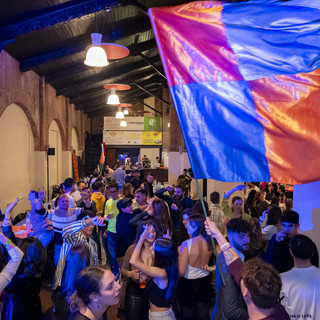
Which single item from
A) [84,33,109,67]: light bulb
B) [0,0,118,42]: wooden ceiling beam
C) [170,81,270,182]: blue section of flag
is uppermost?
[0,0,118,42]: wooden ceiling beam

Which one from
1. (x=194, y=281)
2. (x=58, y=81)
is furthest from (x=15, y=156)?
(x=194, y=281)

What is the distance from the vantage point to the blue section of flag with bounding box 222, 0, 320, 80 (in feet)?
7.50

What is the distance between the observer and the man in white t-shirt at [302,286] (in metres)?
2.21

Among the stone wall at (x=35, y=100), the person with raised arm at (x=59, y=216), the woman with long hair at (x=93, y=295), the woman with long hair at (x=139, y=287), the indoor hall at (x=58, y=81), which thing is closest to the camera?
the woman with long hair at (x=93, y=295)

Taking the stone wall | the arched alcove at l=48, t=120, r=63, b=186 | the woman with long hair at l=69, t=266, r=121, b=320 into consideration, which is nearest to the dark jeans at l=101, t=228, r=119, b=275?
the woman with long hair at l=69, t=266, r=121, b=320

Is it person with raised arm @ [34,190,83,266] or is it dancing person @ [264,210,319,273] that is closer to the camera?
dancing person @ [264,210,319,273]

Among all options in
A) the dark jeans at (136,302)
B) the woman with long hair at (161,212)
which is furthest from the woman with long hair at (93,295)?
the woman with long hair at (161,212)

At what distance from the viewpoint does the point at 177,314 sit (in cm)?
309

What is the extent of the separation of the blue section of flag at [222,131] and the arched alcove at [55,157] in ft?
38.6

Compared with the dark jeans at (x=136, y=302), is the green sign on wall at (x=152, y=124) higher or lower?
higher

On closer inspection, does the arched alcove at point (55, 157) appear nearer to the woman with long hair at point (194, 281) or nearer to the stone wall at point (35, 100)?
the stone wall at point (35, 100)

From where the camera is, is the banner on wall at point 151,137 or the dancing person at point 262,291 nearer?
the dancing person at point 262,291

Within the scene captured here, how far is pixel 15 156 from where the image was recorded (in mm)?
9727

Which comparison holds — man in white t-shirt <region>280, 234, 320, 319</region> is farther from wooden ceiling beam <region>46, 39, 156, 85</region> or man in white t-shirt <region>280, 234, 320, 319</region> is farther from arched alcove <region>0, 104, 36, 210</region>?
wooden ceiling beam <region>46, 39, 156, 85</region>
